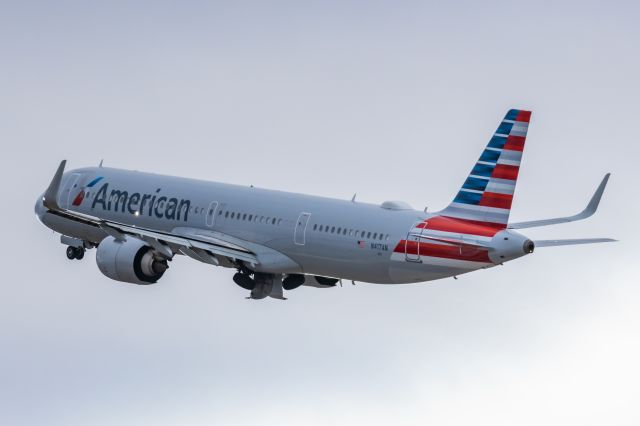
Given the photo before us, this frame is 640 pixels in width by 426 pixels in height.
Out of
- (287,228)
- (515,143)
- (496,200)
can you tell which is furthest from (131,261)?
(515,143)

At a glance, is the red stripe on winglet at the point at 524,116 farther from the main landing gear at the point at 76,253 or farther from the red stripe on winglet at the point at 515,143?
the main landing gear at the point at 76,253

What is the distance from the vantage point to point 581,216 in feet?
259

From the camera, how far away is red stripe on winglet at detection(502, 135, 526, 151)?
247ft

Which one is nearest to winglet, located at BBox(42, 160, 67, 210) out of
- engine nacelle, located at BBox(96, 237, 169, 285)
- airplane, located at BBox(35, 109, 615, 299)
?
airplane, located at BBox(35, 109, 615, 299)

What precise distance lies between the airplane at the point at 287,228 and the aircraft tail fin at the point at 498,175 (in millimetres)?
44

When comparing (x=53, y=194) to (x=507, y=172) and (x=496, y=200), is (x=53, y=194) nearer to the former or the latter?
(x=496, y=200)

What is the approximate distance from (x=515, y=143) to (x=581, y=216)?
6.10 metres

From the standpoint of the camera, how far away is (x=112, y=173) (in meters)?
92.1

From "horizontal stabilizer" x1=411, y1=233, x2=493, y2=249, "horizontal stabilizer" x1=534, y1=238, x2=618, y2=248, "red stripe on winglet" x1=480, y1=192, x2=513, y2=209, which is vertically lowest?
"horizontal stabilizer" x1=411, y1=233, x2=493, y2=249

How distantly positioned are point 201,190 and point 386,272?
13090mm

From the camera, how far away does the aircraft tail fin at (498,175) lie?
75188 millimetres

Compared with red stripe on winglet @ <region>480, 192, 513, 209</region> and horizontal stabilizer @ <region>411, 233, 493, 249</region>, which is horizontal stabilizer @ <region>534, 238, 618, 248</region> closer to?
red stripe on winglet @ <region>480, 192, 513, 209</region>

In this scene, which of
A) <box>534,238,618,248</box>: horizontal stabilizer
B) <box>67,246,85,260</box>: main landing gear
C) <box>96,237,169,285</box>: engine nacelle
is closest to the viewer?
<box>534,238,618,248</box>: horizontal stabilizer

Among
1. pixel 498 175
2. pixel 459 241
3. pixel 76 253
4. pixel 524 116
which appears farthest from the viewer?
pixel 76 253
